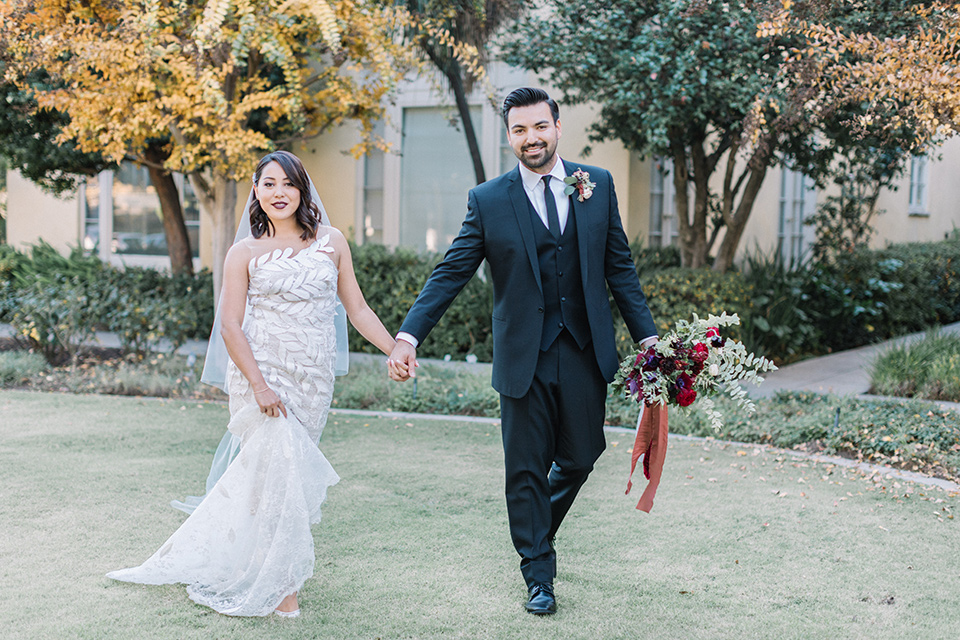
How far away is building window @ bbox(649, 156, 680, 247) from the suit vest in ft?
27.8

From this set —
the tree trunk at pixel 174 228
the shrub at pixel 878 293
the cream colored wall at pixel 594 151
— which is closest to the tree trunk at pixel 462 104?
the cream colored wall at pixel 594 151

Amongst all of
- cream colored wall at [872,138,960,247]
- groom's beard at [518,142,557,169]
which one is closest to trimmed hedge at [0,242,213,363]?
groom's beard at [518,142,557,169]

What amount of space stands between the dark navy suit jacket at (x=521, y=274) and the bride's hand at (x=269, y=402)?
61cm

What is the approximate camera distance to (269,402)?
11.7ft

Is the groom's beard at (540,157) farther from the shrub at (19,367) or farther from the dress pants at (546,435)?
the shrub at (19,367)

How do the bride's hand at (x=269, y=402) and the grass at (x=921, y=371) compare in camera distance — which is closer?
the bride's hand at (x=269, y=402)

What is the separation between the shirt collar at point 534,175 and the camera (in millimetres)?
3689

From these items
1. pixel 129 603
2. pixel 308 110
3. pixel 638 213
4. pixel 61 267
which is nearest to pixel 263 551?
pixel 129 603

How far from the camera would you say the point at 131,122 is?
760 centimetres

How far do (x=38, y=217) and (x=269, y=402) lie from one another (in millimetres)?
13275

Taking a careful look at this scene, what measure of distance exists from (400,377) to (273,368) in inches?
21.4

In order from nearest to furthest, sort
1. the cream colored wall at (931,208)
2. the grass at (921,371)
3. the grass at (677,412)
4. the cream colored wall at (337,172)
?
the grass at (677,412), the grass at (921,371), the cream colored wall at (337,172), the cream colored wall at (931,208)

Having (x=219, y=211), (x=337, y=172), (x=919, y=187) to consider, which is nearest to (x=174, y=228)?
(x=337, y=172)

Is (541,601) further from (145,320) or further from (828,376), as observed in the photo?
(145,320)
